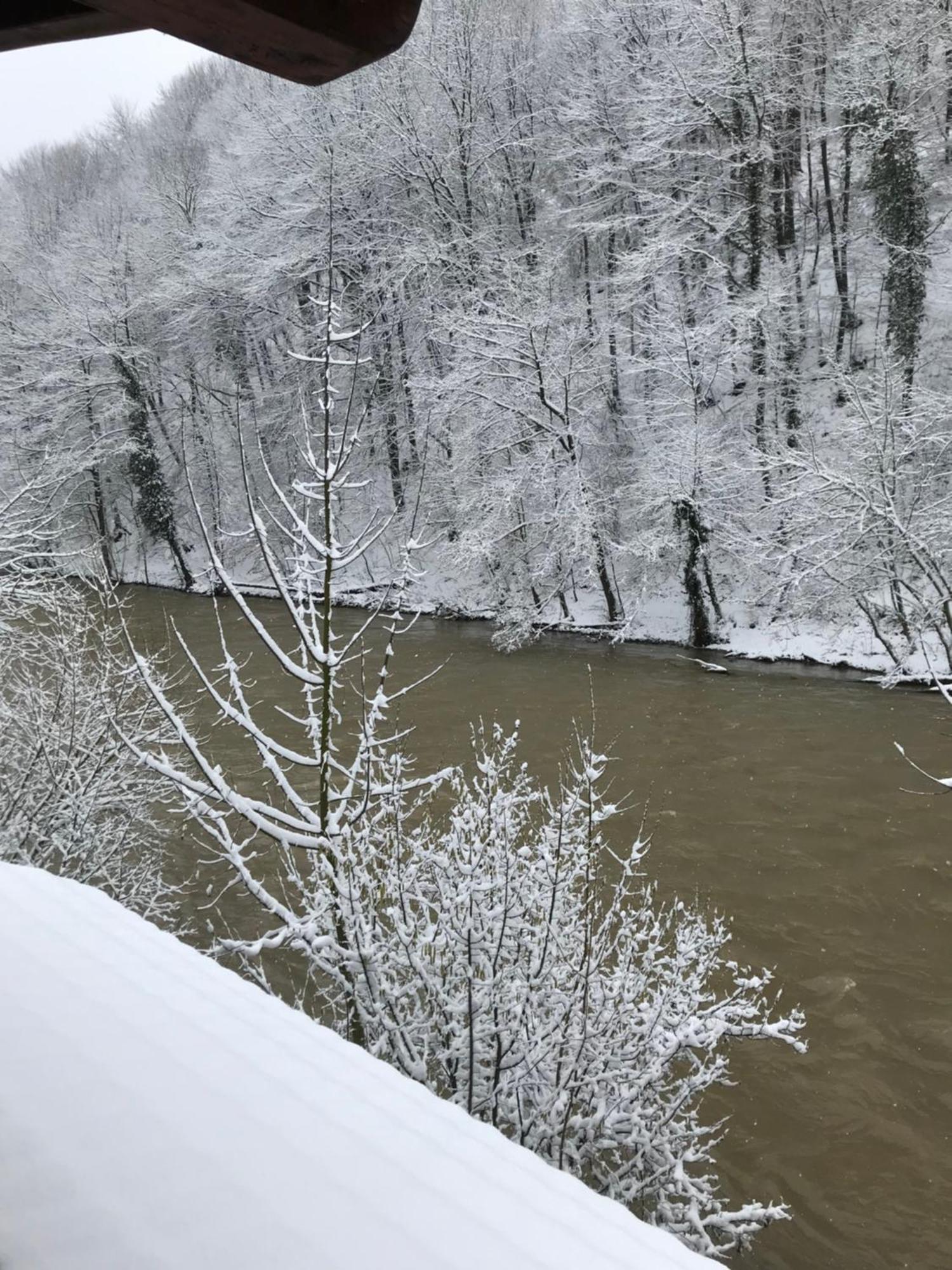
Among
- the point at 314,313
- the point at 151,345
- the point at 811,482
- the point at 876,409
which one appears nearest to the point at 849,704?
the point at 811,482

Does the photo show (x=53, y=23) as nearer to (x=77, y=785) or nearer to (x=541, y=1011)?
(x=541, y=1011)

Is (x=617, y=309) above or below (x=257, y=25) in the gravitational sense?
below

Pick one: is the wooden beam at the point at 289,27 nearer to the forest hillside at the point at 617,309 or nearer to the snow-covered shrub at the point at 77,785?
the snow-covered shrub at the point at 77,785

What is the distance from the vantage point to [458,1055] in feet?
16.1

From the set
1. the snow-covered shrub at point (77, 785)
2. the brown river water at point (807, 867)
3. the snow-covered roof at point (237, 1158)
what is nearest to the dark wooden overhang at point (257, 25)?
the snow-covered roof at point (237, 1158)

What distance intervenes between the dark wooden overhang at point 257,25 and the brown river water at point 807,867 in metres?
6.73

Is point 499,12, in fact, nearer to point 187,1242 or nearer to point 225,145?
point 225,145

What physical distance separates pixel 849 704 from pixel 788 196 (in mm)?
14699

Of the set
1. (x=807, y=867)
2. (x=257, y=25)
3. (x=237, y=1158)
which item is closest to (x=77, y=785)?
(x=237, y=1158)

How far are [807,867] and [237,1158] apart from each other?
347 inches

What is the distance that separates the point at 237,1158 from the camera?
233 centimetres

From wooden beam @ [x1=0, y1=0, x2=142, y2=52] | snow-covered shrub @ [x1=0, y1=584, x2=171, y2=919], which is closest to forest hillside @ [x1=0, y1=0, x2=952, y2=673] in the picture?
snow-covered shrub @ [x1=0, y1=584, x2=171, y2=919]

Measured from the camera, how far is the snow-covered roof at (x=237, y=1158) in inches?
79.6

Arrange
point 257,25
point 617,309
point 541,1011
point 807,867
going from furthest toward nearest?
point 617,309, point 807,867, point 541,1011, point 257,25
